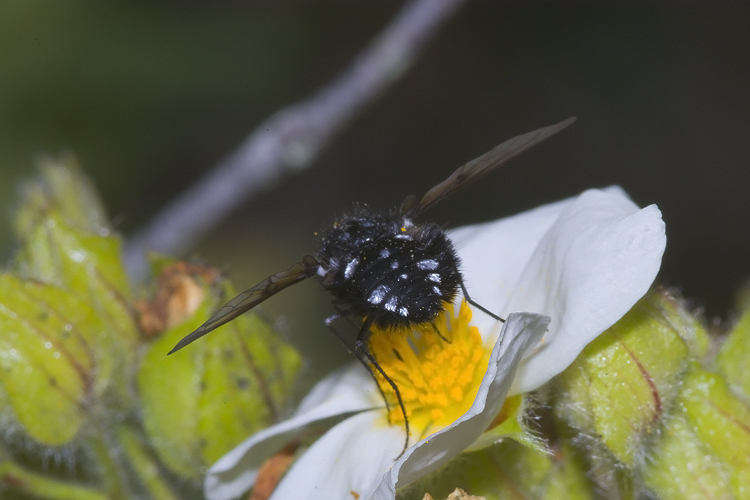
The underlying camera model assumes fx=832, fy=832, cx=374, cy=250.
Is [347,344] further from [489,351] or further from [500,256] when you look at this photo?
[500,256]

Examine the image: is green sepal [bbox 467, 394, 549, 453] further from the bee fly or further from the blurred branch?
the blurred branch

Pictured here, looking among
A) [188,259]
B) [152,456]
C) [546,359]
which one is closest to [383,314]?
[546,359]

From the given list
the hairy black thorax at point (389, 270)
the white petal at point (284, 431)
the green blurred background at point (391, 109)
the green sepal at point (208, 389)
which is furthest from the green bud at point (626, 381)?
the green blurred background at point (391, 109)

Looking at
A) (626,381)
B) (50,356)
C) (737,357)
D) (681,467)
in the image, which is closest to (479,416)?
(626,381)

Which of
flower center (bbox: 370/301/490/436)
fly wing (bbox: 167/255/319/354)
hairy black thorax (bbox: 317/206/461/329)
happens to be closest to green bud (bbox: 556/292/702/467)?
flower center (bbox: 370/301/490/436)

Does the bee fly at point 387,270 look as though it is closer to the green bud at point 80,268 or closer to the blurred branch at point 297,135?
the green bud at point 80,268

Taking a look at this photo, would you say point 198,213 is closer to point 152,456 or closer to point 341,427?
point 152,456
